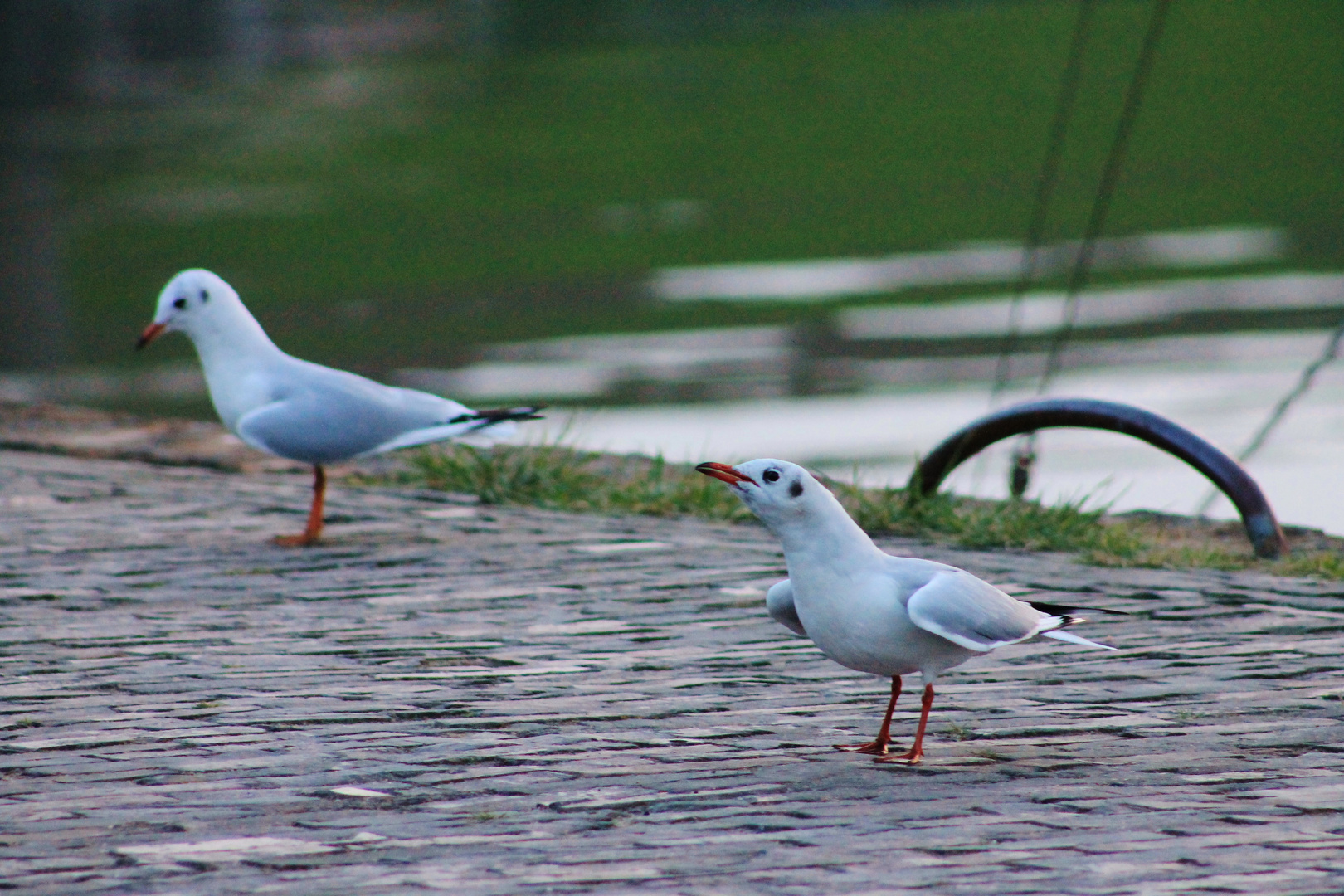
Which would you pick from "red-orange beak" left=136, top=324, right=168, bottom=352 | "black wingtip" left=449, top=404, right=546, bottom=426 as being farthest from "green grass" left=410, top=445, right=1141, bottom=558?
"red-orange beak" left=136, top=324, right=168, bottom=352

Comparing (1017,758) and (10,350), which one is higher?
(10,350)

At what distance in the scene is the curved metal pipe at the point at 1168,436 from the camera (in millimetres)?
Answer: 6859

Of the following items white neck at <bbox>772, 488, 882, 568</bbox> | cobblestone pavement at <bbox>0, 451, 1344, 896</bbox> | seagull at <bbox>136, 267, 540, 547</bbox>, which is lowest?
cobblestone pavement at <bbox>0, 451, 1344, 896</bbox>

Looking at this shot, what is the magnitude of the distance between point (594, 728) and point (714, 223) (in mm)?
20327

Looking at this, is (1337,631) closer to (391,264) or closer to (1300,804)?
(1300,804)

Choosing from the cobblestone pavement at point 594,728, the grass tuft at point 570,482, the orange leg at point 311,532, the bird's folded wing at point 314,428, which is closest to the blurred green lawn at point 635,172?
the grass tuft at point 570,482

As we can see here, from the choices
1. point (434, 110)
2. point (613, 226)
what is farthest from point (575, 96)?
point (613, 226)

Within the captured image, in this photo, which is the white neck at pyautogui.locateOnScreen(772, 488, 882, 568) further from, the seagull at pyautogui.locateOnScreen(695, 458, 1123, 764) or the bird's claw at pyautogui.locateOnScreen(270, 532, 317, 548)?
the bird's claw at pyautogui.locateOnScreen(270, 532, 317, 548)

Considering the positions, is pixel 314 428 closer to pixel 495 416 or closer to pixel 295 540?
pixel 295 540

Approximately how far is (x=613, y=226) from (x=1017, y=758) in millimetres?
20771

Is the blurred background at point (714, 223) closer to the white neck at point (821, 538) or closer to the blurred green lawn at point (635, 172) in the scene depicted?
the blurred green lawn at point (635, 172)

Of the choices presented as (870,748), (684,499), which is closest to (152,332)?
(684,499)

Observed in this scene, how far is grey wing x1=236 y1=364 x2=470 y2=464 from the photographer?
267 inches

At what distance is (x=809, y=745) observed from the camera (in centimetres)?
473
